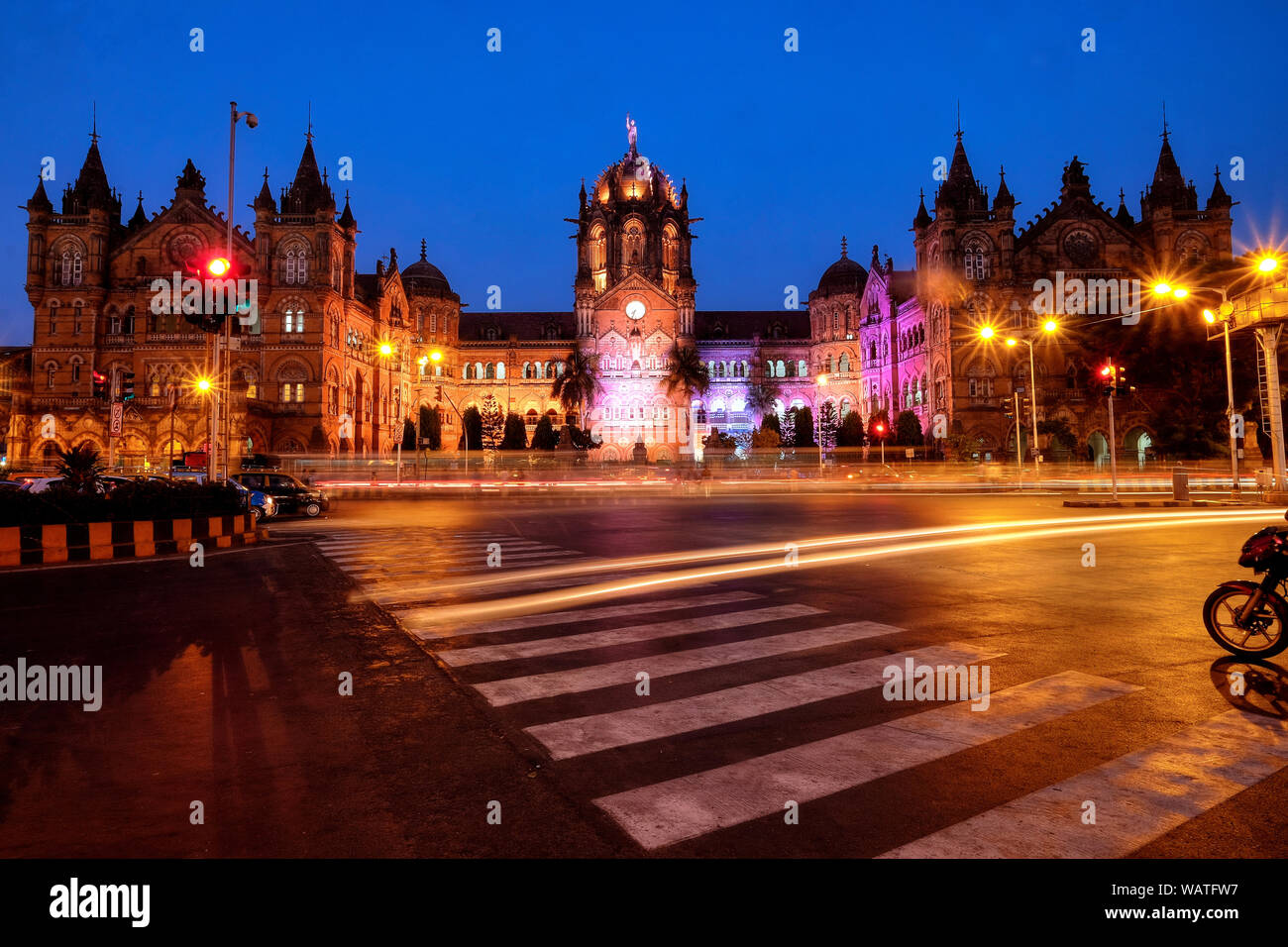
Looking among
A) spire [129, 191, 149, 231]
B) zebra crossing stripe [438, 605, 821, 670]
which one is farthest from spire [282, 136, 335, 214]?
zebra crossing stripe [438, 605, 821, 670]

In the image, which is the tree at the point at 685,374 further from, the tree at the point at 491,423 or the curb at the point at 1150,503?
the curb at the point at 1150,503

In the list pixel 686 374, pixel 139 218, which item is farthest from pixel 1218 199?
pixel 139 218

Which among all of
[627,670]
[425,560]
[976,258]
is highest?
[976,258]

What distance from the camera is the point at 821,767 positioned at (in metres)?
4.54

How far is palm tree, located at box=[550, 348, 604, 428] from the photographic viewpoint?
76875 mm

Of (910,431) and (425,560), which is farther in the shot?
(910,431)

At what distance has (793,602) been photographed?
9.60m

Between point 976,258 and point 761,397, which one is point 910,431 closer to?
point 976,258

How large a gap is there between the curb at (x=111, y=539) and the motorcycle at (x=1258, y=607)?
18305 millimetres

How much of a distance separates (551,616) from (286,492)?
21153 millimetres

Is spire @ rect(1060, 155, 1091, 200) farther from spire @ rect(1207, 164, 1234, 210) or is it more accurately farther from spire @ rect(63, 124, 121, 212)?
spire @ rect(63, 124, 121, 212)
